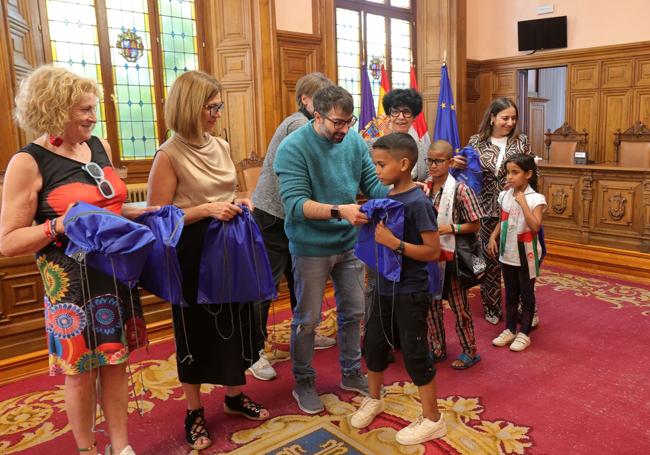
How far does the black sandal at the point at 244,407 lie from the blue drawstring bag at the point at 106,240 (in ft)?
3.11

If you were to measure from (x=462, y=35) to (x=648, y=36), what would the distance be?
2273 millimetres

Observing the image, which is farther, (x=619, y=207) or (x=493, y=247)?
(x=619, y=207)

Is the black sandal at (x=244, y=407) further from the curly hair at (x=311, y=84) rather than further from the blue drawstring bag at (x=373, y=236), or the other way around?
the curly hair at (x=311, y=84)

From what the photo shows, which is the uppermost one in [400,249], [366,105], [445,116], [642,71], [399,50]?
[399,50]

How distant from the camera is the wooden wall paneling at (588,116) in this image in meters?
7.17

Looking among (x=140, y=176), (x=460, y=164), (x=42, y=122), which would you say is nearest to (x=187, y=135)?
(x=42, y=122)

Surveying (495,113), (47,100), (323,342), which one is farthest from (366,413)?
(495,113)

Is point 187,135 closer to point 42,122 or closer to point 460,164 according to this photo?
point 42,122

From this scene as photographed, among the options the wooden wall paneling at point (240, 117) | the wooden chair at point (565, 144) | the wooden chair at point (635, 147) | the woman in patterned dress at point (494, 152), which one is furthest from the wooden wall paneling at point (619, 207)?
the wooden wall paneling at point (240, 117)

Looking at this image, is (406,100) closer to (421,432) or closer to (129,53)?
(421,432)

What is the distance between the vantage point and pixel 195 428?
2262mm

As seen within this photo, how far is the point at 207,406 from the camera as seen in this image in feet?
8.52

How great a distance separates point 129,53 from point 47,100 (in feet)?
14.7

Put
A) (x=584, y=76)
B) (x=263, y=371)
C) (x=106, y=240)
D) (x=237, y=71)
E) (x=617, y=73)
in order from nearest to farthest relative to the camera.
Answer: (x=106, y=240) < (x=263, y=371) < (x=237, y=71) < (x=617, y=73) < (x=584, y=76)
